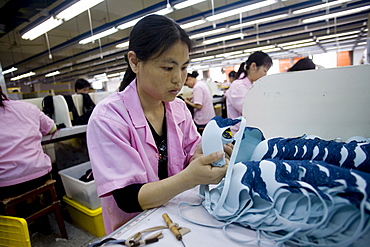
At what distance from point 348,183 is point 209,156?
0.33 meters

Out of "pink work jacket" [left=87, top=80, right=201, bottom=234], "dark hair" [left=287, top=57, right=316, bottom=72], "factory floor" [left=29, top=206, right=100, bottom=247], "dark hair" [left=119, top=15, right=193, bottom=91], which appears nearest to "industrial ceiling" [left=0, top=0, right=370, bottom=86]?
"dark hair" [left=119, top=15, right=193, bottom=91]

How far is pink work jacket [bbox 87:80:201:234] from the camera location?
0.71m

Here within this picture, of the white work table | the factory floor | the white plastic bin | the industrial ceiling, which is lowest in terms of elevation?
the factory floor

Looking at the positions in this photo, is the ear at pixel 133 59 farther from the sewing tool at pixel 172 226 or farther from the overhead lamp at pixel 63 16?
the overhead lamp at pixel 63 16

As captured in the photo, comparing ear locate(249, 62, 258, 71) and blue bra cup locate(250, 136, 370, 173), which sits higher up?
ear locate(249, 62, 258, 71)

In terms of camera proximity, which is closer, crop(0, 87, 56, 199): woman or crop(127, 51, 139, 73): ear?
crop(127, 51, 139, 73): ear

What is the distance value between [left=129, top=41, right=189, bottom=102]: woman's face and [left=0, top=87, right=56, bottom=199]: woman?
4.76ft

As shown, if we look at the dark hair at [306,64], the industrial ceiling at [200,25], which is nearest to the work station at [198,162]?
the industrial ceiling at [200,25]

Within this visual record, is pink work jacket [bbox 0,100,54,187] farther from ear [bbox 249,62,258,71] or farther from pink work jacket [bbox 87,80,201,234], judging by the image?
ear [bbox 249,62,258,71]

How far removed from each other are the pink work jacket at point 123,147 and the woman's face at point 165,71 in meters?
0.11

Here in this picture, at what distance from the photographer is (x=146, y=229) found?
0.58 m

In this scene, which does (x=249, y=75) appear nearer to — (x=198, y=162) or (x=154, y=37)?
(x=154, y=37)

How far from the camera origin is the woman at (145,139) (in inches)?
26.5

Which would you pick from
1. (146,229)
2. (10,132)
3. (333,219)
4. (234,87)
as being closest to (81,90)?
(10,132)
